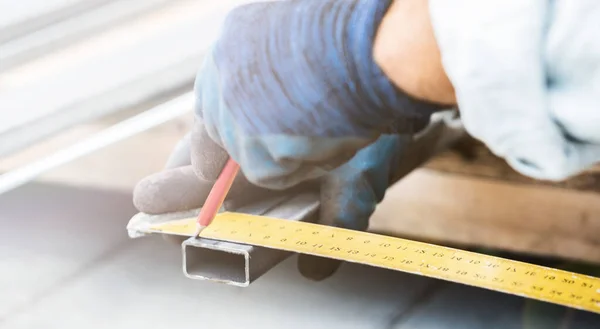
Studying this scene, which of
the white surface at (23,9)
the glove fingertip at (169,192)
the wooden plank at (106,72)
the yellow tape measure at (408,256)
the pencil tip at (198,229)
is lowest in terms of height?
the yellow tape measure at (408,256)

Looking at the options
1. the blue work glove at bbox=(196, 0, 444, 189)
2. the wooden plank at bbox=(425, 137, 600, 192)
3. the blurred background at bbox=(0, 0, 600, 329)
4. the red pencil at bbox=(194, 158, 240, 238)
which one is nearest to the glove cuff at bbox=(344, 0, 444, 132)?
the blue work glove at bbox=(196, 0, 444, 189)

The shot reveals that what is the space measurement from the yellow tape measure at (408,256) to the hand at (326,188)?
1.2 inches

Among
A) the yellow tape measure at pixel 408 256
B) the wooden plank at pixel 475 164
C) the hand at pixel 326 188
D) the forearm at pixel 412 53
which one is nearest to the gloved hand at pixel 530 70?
the forearm at pixel 412 53

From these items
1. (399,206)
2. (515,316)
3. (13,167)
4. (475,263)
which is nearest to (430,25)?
(475,263)

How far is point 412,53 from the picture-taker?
474mm

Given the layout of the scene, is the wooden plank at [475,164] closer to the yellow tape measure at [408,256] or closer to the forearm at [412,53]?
the yellow tape measure at [408,256]

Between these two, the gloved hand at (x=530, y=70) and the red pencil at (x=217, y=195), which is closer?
the gloved hand at (x=530, y=70)

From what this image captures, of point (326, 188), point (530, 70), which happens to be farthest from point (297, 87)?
point (326, 188)

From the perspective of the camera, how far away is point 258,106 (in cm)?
54

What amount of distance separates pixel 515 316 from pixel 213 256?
0.35m

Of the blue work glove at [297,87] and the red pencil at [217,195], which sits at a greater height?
the blue work glove at [297,87]

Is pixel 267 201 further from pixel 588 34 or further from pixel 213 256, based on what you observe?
pixel 588 34

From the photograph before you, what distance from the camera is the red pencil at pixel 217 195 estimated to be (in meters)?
0.67

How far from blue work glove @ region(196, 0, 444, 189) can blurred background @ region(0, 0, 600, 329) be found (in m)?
0.26
